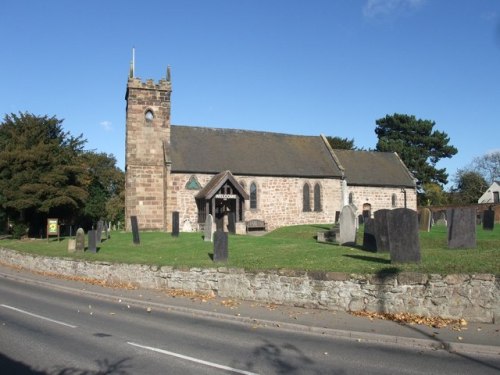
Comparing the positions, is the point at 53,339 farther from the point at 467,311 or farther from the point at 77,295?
the point at 467,311

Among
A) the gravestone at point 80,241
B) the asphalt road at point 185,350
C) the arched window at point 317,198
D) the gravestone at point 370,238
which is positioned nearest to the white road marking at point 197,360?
the asphalt road at point 185,350

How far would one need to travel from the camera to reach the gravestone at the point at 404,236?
12.1 m

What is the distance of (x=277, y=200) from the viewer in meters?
39.1

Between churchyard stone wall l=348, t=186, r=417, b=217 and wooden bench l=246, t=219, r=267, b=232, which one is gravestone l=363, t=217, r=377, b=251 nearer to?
wooden bench l=246, t=219, r=267, b=232

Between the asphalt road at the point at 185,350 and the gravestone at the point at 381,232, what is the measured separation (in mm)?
6554

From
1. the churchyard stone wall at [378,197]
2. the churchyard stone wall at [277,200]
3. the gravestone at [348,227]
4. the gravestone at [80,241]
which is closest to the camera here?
the gravestone at [348,227]

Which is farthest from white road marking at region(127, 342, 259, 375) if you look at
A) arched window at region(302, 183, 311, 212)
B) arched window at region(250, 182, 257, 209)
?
arched window at region(302, 183, 311, 212)

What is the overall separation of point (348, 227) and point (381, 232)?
3256 millimetres

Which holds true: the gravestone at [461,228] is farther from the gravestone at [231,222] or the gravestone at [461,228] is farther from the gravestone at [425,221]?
the gravestone at [231,222]

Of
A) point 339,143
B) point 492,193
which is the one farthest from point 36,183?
point 492,193

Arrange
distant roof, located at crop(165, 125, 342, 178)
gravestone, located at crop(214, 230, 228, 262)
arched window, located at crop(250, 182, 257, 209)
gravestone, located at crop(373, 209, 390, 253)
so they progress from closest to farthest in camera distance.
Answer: gravestone, located at crop(373, 209, 390, 253)
gravestone, located at crop(214, 230, 228, 262)
distant roof, located at crop(165, 125, 342, 178)
arched window, located at crop(250, 182, 257, 209)

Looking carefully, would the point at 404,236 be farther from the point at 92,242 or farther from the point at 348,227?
the point at 92,242

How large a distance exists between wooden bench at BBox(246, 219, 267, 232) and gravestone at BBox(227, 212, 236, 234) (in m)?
2.65

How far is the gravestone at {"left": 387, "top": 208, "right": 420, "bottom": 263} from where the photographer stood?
12.1 m
